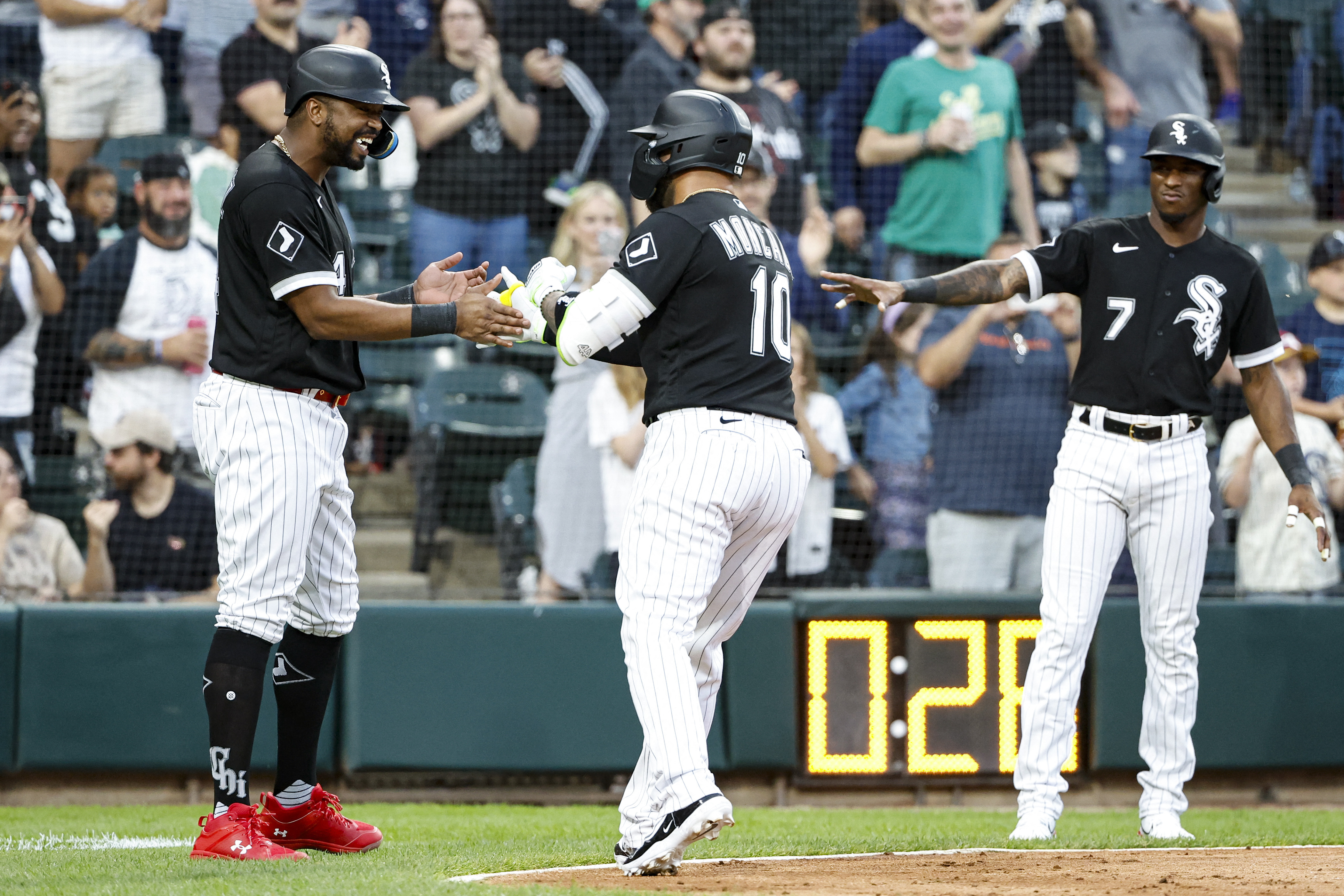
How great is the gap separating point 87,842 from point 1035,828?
9.62 ft

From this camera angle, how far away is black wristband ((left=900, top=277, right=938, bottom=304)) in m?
4.35

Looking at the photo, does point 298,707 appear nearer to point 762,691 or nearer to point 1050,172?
point 762,691

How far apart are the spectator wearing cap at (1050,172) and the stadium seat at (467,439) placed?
9.55 feet

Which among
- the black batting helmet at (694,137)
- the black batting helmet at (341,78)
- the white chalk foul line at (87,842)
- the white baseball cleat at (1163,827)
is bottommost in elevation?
the white chalk foul line at (87,842)

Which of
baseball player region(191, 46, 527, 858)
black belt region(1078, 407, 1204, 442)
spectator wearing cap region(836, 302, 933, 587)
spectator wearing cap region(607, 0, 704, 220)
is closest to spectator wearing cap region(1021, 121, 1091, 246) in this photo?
spectator wearing cap region(836, 302, 933, 587)

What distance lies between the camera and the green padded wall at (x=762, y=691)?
20.1 feet

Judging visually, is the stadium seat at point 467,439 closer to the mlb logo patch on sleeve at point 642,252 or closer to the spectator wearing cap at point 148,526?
the spectator wearing cap at point 148,526

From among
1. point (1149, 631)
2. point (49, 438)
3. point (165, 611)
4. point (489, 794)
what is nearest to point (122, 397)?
point (49, 438)

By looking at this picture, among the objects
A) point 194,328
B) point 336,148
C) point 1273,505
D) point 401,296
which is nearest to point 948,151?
point 1273,505

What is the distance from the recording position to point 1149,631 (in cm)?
467

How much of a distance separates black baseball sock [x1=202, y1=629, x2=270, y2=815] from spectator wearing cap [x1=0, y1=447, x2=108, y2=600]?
9.92 feet

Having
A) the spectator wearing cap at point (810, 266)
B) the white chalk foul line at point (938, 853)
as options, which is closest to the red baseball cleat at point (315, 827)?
the white chalk foul line at point (938, 853)

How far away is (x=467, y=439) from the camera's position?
730cm

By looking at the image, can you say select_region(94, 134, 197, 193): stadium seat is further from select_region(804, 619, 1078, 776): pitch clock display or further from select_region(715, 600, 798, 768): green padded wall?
select_region(804, 619, 1078, 776): pitch clock display
